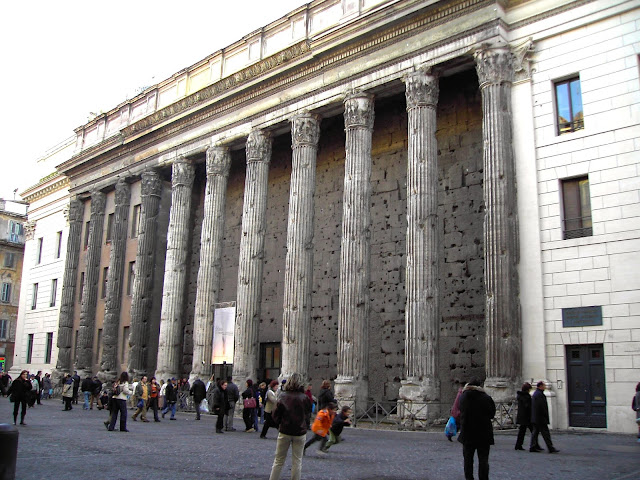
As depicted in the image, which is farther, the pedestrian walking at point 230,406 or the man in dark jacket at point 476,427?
the pedestrian walking at point 230,406

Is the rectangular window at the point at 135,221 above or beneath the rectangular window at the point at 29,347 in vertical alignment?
above

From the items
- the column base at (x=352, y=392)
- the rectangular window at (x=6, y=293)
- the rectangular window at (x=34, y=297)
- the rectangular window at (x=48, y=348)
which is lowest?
the column base at (x=352, y=392)

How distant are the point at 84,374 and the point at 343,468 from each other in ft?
85.7

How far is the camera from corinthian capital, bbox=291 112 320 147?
961 inches

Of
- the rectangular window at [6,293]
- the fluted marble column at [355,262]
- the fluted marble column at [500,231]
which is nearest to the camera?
the fluted marble column at [500,231]

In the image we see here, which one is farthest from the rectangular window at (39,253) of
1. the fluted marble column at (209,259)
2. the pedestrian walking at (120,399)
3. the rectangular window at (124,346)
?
the pedestrian walking at (120,399)

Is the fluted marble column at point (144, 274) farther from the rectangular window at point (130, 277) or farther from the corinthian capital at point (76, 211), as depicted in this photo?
the corinthian capital at point (76, 211)

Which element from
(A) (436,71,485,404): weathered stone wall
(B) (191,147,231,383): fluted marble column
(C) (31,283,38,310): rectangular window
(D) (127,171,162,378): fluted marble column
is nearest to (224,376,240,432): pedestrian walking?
(A) (436,71,485,404): weathered stone wall

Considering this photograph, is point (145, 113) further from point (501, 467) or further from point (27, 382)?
point (501, 467)

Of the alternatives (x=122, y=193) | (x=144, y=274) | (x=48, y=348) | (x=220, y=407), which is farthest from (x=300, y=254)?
(x=48, y=348)

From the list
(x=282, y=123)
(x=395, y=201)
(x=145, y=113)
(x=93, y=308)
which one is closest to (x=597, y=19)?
(x=395, y=201)

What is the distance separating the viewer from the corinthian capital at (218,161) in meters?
28.1

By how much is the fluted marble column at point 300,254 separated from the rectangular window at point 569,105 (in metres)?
9.09

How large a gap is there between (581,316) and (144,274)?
2044 centimetres
